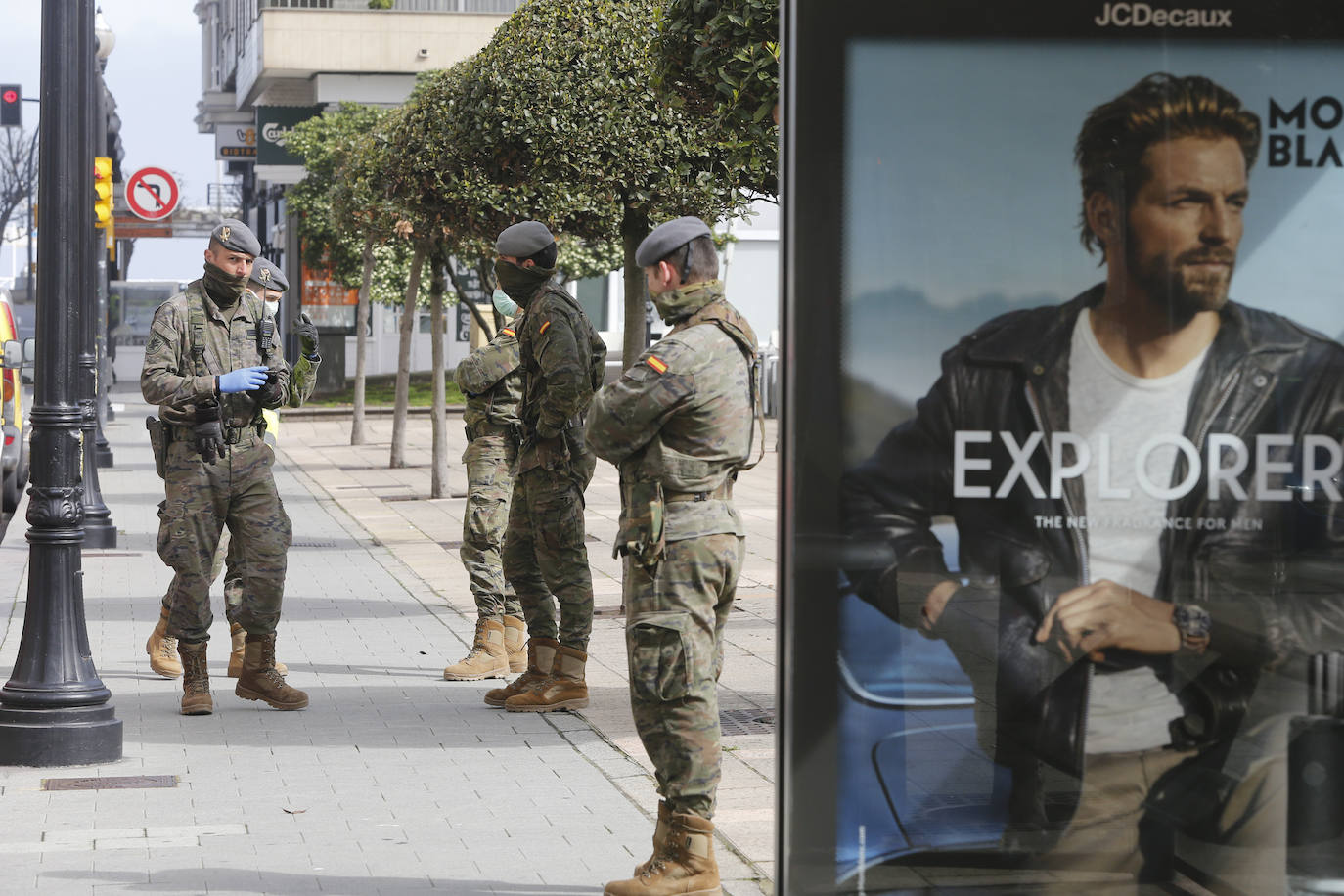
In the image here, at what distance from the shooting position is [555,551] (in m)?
7.50

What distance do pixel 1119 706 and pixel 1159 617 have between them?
22 centimetres

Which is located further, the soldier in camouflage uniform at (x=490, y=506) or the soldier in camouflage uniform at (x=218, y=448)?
the soldier in camouflage uniform at (x=490, y=506)

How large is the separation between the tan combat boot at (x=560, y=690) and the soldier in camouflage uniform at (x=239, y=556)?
3.94 ft

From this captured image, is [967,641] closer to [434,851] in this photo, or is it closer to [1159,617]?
[1159,617]

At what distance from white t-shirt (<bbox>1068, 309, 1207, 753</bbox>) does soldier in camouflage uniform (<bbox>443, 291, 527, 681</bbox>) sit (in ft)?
15.3

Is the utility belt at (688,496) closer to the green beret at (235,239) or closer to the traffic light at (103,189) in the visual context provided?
the green beret at (235,239)

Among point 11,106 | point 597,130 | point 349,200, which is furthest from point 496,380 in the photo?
point 11,106

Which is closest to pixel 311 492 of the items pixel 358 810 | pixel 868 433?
pixel 358 810

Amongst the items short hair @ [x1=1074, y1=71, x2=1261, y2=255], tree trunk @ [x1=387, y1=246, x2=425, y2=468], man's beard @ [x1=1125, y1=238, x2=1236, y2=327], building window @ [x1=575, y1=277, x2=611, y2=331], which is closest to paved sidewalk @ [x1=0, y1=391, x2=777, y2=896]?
man's beard @ [x1=1125, y1=238, x2=1236, y2=327]

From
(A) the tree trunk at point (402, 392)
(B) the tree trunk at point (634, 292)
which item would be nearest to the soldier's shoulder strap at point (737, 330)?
(B) the tree trunk at point (634, 292)

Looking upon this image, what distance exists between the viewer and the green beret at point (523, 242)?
745 cm

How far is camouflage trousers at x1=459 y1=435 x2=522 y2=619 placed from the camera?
27.7 feet

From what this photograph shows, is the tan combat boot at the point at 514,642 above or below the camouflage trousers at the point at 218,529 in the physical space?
below

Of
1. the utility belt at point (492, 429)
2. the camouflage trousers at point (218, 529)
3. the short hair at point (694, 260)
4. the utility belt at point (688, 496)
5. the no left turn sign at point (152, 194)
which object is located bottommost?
the camouflage trousers at point (218, 529)
